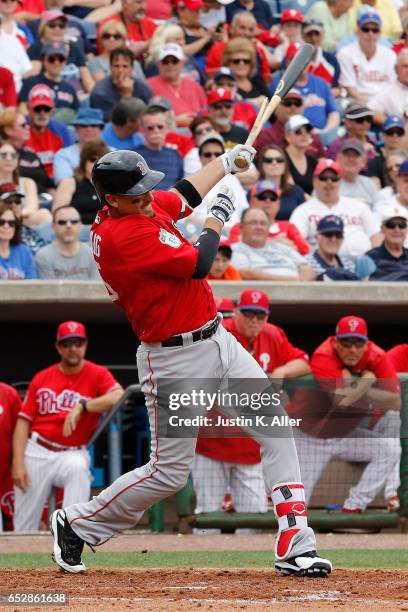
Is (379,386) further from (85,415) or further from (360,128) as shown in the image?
(360,128)

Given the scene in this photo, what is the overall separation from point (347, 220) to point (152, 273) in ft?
19.6

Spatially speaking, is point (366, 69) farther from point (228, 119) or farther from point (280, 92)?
point (280, 92)

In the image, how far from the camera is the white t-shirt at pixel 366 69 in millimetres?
13367

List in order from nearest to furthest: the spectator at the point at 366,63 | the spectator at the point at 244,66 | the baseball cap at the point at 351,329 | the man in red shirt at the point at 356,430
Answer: the man in red shirt at the point at 356,430
the baseball cap at the point at 351,329
the spectator at the point at 244,66
the spectator at the point at 366,63

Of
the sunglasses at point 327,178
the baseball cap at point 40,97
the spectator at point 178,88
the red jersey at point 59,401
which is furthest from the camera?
the spectator at point 178,88

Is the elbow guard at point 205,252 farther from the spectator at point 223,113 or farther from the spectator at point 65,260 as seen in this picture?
the spectator at point 223,113

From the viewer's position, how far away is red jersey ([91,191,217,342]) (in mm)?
4992

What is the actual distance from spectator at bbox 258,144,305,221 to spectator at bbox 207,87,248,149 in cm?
60

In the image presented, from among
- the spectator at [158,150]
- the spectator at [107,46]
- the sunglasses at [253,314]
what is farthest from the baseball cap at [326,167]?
the sunglasses at [253,314]

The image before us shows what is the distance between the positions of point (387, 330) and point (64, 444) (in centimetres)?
340

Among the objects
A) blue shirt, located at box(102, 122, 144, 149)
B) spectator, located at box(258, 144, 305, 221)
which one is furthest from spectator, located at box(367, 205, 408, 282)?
blue shirt, located at box(102, 122, 144, 149)

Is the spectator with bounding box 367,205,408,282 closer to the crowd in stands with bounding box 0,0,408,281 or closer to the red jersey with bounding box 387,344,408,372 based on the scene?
the crowd in stands with bounding box 0,0,408,281

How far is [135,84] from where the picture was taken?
11.9m

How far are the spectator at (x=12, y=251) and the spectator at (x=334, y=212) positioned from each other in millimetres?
2388
